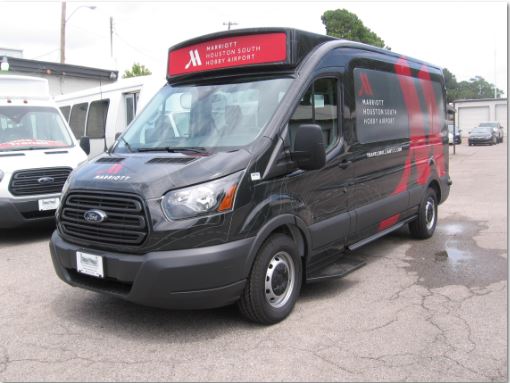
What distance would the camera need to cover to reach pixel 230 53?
4852 millimetres

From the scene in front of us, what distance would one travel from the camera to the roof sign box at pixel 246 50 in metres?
4.61

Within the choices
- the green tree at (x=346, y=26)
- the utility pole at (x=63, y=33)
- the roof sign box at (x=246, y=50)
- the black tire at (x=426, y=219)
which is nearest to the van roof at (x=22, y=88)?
the roof sign box at (x=246, y=50)

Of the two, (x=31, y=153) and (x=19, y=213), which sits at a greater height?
(x=31, y=153)

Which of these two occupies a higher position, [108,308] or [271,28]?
[271,28]

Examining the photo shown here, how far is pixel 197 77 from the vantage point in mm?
5137

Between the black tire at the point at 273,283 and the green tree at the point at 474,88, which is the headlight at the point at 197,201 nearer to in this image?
the black tire at the point at 273,283

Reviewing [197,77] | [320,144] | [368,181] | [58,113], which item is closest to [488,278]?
[368,181]

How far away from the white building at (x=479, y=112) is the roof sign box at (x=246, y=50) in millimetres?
55841

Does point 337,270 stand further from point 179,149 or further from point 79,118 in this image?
point 79,118

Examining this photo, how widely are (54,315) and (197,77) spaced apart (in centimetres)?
264

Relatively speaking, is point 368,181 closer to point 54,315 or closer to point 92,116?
point 54,315

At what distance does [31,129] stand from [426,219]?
6.51 m

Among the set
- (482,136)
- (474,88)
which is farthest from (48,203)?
(474,88)

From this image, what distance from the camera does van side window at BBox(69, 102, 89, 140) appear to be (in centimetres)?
1385
